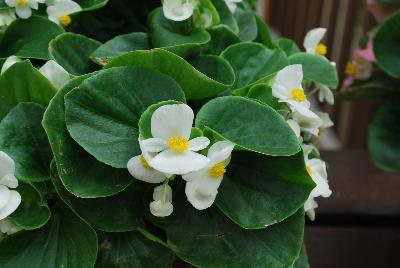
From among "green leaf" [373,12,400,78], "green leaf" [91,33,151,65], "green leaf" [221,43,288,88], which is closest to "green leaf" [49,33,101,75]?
"green leaf" [91,33,151,65]

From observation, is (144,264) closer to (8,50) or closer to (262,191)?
(262,191)

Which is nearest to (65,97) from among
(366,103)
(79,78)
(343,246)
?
(79,78)

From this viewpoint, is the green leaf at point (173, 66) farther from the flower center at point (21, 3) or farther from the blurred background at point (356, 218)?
the blurred background at point (356, 218)

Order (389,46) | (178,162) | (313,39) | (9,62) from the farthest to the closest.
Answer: (389,46) → (313,39) → (9,62) → (178,162)

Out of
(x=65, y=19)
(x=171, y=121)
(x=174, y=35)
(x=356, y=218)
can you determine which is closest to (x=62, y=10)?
(x=65, y=19)

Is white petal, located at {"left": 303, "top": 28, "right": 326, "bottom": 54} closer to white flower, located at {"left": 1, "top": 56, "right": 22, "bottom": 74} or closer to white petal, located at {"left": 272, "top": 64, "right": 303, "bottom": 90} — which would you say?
white petal, located at {"left": 272, "top": 64, "right": 303, "bottom": 90}

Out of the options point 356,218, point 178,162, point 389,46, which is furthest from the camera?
point 356,218

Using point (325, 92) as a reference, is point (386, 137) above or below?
below

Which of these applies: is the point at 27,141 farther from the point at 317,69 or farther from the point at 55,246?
the point at 317,69
